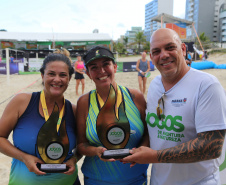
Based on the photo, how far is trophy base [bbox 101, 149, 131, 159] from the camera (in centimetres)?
122

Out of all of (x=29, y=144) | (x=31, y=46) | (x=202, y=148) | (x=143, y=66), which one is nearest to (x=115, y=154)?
(x=202, y=148)

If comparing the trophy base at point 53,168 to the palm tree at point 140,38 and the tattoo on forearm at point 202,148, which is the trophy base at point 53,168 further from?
the palm tree at point 140,38

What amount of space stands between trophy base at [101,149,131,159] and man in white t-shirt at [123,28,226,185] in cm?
4

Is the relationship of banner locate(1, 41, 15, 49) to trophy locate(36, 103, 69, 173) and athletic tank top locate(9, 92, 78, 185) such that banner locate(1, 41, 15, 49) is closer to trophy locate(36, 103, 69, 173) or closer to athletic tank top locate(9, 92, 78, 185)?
athletic tank top locate(9, 92, 78, 185)

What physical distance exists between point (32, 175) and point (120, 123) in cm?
76

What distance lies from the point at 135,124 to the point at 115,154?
32cm

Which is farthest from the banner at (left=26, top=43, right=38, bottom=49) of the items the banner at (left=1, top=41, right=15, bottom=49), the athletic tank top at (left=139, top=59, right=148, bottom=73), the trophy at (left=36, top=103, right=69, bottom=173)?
the trophy at (left=36, top=103, right=69, bottom=173)

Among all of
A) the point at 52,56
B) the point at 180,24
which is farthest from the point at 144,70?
the point at 180,24

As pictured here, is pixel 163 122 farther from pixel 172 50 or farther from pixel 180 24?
pixel 180 24

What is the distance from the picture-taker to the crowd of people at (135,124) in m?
1.15

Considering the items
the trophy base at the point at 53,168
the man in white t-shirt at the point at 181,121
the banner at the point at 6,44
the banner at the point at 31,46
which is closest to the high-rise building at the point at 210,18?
the banner at the point at 31,46

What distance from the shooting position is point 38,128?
1411mm

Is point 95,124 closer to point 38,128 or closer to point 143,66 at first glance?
point 38,128

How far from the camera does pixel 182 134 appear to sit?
1.25 m
